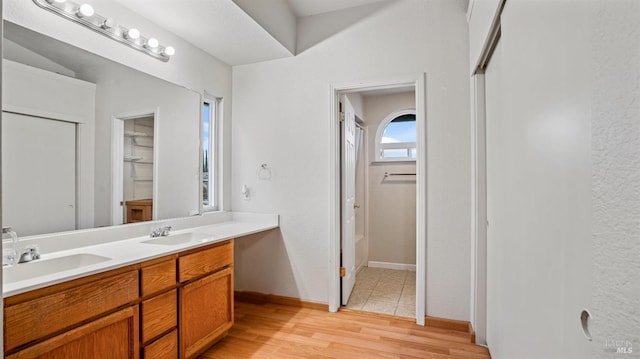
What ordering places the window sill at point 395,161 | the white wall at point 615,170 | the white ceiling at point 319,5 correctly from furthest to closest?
1. the window sill at point 395,161
2. the white ceiling at point 319,5
3. the white wall at point 615,170

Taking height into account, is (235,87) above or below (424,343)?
above

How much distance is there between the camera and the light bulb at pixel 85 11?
178cm

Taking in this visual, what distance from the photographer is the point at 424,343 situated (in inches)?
87.8

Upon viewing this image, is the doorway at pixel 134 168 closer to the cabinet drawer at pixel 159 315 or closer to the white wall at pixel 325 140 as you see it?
the cabinet drawer at pixel 159 315

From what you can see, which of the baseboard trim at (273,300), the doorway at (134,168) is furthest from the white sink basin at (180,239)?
the baseboard trim at (273,300)

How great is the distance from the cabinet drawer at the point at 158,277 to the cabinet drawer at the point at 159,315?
52 mm

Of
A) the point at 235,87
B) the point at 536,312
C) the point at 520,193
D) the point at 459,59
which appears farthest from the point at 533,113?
the point at 235,87

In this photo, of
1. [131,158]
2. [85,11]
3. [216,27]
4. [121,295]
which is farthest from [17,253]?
[216,27]

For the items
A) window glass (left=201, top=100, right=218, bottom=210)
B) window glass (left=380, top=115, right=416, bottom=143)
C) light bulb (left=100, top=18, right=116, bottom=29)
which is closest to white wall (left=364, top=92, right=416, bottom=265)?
window glass (left=380, top=115, right=416, bottom=143)

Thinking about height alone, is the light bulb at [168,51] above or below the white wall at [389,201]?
above

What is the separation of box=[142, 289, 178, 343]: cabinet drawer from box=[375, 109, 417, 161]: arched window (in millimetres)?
3139

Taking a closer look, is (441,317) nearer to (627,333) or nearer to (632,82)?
(627,333)

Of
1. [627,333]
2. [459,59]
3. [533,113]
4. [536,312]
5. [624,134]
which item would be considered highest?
[459,59]

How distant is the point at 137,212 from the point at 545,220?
2.40 metres
